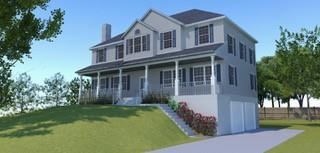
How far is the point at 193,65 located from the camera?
24625 millimetres

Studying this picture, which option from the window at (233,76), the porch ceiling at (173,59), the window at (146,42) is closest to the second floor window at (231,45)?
the window at (233,76)

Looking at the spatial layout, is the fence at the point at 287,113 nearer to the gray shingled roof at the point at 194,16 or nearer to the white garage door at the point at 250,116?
the white garage door at the point at 250,116

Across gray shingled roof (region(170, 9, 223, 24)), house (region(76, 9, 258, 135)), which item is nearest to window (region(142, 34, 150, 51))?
house (region(76, 9, 258, 135))

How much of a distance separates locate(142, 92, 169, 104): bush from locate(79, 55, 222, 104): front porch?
0.34m

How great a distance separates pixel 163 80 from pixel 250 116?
859cm

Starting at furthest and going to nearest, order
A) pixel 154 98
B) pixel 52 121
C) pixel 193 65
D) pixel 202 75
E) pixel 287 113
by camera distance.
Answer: pixel 287 113 < pixel 193 65 < pixel 202 75 < pixel 154 98 < pixel 52 121

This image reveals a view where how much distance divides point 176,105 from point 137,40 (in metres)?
9.65

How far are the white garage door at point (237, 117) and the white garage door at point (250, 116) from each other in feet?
4.19

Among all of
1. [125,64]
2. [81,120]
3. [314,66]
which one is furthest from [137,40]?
[314,66]

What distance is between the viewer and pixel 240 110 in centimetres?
2417

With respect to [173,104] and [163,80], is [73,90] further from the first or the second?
[173,104]

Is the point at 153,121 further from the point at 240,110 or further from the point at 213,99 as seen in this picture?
the point at 240,110

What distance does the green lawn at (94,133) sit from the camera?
39.1ft

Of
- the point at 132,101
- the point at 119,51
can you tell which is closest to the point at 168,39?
the point at 132,101
